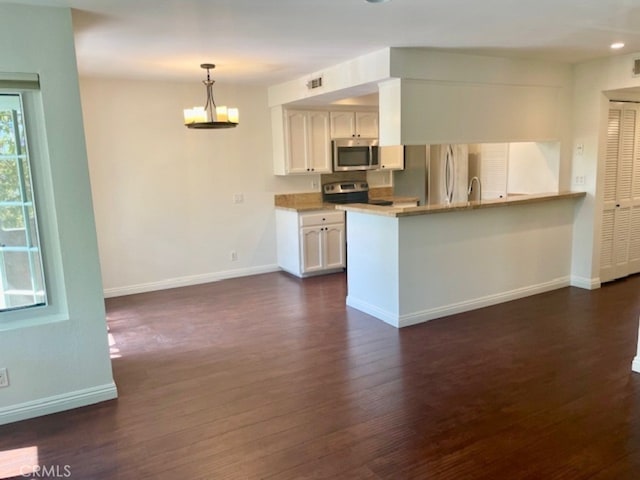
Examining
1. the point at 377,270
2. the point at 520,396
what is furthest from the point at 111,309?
the point at 520,396

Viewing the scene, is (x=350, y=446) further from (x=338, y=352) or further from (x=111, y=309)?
(x=111, y=309)

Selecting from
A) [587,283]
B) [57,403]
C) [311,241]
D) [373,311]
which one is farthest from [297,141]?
[57,403]

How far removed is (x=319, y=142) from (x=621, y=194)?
3.71 m

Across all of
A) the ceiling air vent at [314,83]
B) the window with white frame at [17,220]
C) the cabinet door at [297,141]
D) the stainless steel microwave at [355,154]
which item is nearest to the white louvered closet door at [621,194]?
the stainless steel microwave at [355,154]

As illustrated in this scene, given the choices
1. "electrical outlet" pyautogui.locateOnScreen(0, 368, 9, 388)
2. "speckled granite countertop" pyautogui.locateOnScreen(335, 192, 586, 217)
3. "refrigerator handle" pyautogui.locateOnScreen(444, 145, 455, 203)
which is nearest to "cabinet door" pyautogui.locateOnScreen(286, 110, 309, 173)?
"speckled granite countertop" pyautogui.locateOnScreen(335, 192, 586, 217)

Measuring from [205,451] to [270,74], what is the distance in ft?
13.0

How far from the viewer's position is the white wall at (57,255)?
265cm

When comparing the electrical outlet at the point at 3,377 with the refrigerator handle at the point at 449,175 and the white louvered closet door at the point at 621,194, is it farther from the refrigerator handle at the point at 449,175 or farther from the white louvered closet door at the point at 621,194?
the white louvered closet door at the point at 621,194

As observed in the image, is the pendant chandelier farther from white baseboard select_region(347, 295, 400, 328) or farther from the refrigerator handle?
the refrigerator handle

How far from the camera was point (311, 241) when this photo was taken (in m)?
5.98

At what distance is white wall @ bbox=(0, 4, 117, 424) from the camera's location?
8.69 feet

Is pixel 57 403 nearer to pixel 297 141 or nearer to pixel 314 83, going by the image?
pixel 314 83

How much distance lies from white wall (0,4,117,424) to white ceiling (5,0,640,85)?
251 millimetres

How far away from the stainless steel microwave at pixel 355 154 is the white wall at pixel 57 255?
3.93 m
